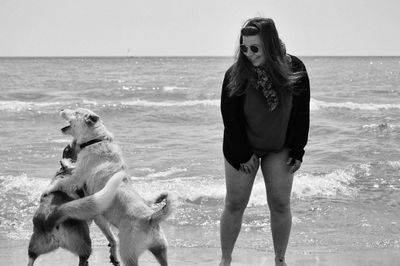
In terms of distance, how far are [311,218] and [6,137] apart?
8.35 meters

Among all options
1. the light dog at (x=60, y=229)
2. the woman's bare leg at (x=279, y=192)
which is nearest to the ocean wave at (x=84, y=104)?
the light dog at (x=60, y=229)

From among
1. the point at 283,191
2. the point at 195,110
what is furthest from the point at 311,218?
the point at 195,110

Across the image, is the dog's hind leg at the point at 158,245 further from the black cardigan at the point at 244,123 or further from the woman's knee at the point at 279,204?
the woman's knee at the point at 279,204

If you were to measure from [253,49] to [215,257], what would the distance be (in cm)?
225

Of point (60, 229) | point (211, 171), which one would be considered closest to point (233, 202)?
point (60, 229)

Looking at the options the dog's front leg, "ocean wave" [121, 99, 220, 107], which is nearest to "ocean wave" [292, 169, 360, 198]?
the dog's front leg

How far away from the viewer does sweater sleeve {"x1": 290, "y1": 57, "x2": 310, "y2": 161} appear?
15.0 feet

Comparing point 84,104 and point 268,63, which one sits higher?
point 268,63

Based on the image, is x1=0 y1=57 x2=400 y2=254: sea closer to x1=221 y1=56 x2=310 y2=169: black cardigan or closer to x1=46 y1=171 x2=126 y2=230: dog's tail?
x1=46 y1=171 x2=126 y2=230: dog's tail

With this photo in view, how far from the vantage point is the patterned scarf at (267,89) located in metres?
4.52

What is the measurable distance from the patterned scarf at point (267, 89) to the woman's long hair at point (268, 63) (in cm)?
3

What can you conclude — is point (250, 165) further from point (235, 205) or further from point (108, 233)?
point (108, 233)

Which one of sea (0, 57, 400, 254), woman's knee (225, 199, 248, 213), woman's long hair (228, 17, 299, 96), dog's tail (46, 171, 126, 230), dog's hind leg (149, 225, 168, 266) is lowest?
sea (0, 57, 400, 254)

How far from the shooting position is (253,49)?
453 cm
